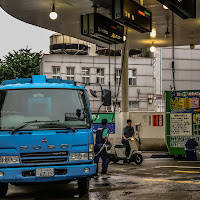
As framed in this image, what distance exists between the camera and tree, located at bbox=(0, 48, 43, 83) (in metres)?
51.5

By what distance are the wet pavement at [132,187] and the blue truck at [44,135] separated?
24.9 inches

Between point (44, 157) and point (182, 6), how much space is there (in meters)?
4.42

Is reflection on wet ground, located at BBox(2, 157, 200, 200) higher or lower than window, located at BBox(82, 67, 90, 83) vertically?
lower

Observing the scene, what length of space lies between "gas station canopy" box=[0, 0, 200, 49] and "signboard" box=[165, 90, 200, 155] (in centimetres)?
281

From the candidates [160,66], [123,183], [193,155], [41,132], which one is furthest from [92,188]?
[160,66]

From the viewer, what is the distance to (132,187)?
11.3 metres

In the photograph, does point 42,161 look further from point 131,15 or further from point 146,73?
point 146,73

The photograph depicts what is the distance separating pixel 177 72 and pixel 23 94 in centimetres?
3392

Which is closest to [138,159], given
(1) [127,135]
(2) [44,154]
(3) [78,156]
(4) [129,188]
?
(1) [127,135]

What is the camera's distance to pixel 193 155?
1869 centimetres

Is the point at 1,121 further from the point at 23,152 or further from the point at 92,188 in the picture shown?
the point at 92,188

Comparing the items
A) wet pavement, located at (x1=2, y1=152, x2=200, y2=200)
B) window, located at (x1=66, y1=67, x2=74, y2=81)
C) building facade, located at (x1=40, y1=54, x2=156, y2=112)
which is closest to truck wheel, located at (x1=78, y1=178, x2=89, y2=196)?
wet pavement, located at (x1=2, y1=152, x2=200, y2=200)

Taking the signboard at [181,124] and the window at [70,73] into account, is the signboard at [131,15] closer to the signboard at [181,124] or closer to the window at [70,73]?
the signboard at [181,124]

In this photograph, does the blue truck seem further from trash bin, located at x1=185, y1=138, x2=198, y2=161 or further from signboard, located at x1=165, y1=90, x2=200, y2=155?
signboard, located at x1=165, y1=90, x2=200, y2=155
